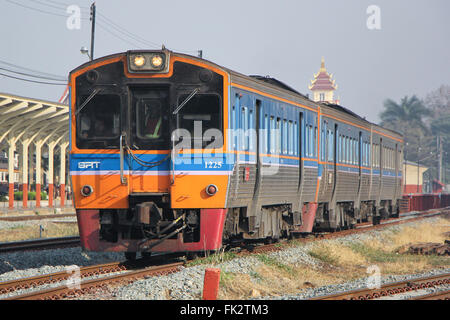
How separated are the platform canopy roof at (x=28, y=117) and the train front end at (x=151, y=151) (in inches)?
729

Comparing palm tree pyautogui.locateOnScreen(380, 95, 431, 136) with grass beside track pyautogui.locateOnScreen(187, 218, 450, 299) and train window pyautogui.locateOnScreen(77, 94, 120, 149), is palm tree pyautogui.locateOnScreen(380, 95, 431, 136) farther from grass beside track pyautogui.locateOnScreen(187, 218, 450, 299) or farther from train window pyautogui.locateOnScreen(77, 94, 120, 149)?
train window pyautogui.locateOnScreen(77, 94, 120, 149)

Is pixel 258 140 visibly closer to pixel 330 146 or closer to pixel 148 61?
pixel 148 61

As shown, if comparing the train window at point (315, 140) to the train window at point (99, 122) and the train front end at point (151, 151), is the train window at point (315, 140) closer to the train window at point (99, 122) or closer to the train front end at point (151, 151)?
the train front end at point (151, 151)

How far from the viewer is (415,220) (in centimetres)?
3086

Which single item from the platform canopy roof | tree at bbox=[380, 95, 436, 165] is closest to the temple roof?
tree at bbox=[380, 95, 436, 165]

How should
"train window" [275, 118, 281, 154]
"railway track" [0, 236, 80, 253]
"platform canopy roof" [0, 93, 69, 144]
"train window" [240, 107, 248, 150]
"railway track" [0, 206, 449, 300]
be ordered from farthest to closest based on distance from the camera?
1. "platform canopy roof" [0, 93, 69, 144]
2. "railway track" [0, 236, 80, 253]
3. "train window" [275, 118, 281, 154]
4. "train window" [240, 107, 248, 150]
5. "railway track" [0, 206, 449, 300]

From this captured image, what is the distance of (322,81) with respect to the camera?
608 ft

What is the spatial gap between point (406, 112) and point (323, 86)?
57.8 metres

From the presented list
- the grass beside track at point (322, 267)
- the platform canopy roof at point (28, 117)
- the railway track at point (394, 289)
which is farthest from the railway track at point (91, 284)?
the platform canopy roof at point (28, 117)

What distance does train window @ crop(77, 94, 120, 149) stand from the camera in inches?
477

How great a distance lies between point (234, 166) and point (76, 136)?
2.81 meters

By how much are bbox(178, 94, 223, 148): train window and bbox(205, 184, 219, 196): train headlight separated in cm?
69

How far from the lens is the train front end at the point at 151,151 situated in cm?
1193
